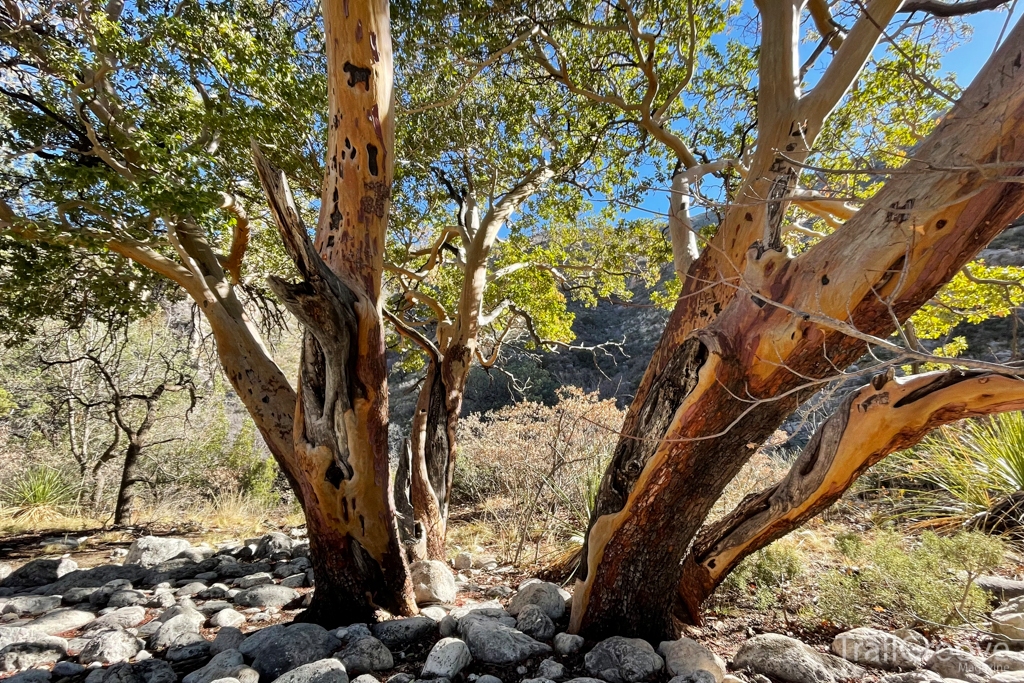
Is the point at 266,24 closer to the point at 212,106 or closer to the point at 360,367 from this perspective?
the point at 212,106

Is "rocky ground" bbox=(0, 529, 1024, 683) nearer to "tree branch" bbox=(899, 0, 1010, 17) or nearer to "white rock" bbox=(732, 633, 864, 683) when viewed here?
"white rock" bbox=(732, 633, 864, 683)

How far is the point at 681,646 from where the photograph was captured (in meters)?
2.27

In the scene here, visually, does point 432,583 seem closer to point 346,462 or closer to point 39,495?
point 346,462

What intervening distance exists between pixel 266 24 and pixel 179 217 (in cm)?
158

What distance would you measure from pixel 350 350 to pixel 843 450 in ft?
7.50

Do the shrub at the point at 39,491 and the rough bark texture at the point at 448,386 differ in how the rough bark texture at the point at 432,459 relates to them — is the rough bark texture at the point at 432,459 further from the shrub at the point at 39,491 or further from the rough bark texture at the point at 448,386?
the shrub at the point at 39,491

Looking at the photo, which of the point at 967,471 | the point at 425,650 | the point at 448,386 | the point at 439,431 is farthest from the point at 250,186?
the point at 967,471

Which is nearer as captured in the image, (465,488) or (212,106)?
(212,106)

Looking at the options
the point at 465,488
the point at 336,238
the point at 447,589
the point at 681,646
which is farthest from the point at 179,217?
the point at 465,488

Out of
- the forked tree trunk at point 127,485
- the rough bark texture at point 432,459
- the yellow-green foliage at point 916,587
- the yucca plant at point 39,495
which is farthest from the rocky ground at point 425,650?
the yucca plant at point 39,495

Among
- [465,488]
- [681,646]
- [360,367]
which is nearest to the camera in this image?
[681,646]

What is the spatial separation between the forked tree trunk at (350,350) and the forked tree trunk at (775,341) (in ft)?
3.64

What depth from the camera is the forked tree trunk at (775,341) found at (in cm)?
161

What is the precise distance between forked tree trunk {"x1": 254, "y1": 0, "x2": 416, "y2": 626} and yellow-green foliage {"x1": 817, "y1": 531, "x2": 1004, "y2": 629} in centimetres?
241
